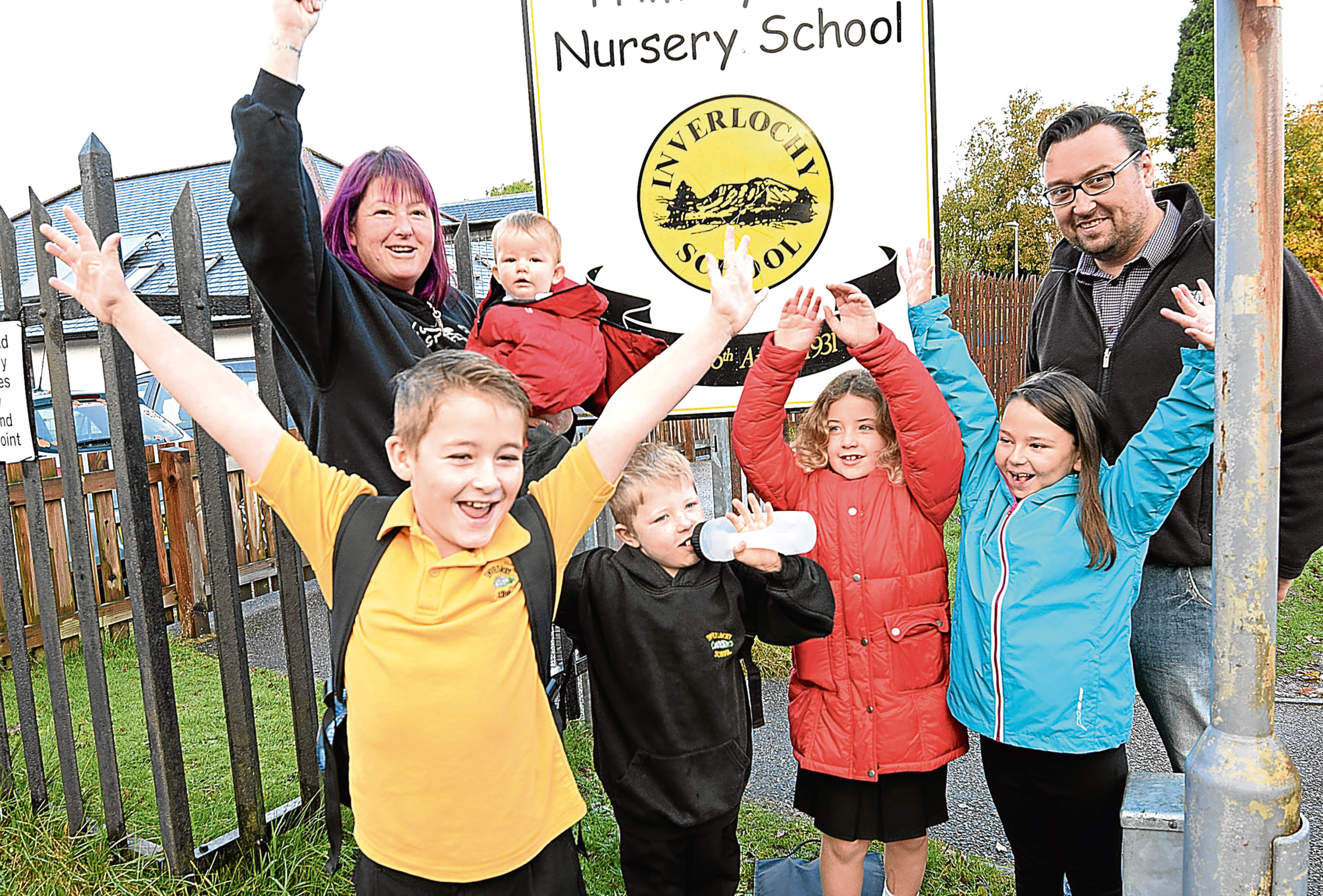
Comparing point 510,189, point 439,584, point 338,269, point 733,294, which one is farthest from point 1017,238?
point 510,189

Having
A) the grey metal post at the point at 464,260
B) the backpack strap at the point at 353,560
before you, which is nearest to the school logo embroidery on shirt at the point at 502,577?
the backpack strap at the point at 353,560

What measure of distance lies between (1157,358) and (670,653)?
154 cm

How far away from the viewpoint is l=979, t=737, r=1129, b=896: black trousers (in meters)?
2.26

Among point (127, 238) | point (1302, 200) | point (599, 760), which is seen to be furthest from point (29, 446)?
point (127, 238)

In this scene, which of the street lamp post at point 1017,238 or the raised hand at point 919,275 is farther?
the street lamp post at point 1017,238

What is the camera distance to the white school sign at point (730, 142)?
2842 millimetres

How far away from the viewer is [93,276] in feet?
5.78

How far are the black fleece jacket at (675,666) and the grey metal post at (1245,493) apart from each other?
94 centimetres

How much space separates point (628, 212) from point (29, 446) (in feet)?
7.41

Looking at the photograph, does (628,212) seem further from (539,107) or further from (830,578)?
(830,578)

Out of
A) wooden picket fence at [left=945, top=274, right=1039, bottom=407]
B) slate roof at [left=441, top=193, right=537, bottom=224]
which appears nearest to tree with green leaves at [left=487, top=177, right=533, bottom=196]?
slate roof at [left=441, top=193, right=537, bottom=224]

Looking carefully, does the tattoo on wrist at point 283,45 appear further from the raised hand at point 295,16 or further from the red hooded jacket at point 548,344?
the red hooded jacket at point 548,344

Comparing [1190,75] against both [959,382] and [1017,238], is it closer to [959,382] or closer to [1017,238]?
[1017,238]

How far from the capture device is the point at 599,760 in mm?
2404
